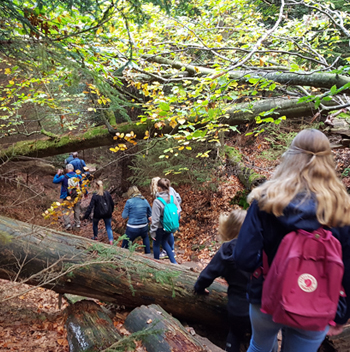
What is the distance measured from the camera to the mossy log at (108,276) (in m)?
3.54

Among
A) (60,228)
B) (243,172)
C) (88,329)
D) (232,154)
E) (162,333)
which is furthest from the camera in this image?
(232,154)

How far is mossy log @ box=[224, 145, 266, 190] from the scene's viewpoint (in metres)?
8.39

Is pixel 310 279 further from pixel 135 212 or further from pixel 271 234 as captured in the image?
pixel 135 212

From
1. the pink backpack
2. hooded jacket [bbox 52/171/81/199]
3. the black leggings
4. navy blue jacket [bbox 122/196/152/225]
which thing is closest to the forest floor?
hooded jacket [bbox 52/171/81/199]

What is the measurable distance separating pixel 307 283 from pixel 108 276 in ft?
8.88

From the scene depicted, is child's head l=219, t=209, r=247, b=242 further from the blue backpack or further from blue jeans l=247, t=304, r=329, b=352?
the blue backpack

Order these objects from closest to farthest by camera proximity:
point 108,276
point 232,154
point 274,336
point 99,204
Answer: point 274,336 < point 108,276 < point 99,204 < point 232,154

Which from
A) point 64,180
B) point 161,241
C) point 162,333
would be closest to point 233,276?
point 162,333

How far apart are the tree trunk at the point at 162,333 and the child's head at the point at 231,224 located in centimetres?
116

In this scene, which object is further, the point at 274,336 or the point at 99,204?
the point at 99,204

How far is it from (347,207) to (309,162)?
388 mm

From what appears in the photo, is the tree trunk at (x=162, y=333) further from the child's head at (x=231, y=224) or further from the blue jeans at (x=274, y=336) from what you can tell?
the child's head at (x=231, y=224)

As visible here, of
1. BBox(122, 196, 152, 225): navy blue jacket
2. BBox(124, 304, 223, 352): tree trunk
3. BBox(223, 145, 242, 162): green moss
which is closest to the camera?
BBox(124, 304, 223, 352): tree trunk

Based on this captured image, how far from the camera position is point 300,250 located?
5.56 ft
